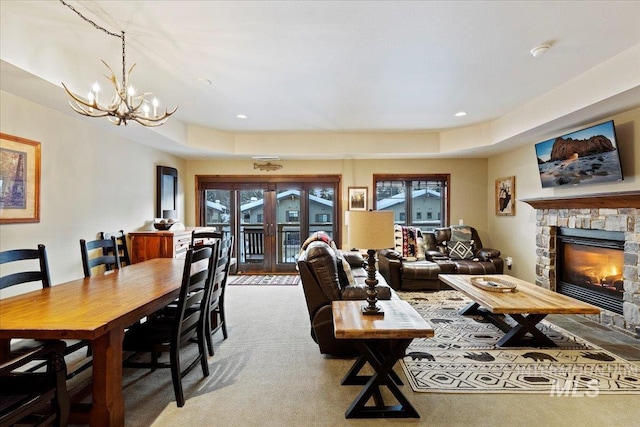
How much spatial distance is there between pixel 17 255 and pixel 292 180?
15.9ft

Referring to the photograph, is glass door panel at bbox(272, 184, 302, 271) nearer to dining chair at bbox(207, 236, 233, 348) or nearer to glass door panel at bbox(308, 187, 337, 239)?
glass door panel at bbox(308, 187, 337, 239)

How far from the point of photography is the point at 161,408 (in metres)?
2.12

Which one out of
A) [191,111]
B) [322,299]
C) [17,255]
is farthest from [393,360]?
[191,111]

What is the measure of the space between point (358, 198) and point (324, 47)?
4.03m

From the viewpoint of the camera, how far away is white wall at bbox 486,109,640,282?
11.2ft

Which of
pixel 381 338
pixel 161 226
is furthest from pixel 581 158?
pixel 161 226

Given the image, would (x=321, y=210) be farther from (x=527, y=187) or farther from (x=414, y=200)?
(x=527, y=187)

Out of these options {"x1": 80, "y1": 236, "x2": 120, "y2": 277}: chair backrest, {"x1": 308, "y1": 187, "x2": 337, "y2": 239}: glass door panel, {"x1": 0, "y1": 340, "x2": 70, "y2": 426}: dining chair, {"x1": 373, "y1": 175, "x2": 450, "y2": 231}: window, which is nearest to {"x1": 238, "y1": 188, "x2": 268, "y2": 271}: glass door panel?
{"x1": 308, "y1": 187, "x2": 337, "y2": 239}: glass door panel

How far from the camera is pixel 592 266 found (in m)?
4.04

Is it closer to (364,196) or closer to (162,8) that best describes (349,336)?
(162,8)

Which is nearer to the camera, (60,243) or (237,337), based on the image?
(237,337)

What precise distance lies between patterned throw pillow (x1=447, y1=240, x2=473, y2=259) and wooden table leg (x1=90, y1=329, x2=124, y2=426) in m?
5.30

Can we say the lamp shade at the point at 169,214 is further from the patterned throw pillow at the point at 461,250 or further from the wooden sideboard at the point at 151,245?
the patterned throw pillow at the point at 461,250

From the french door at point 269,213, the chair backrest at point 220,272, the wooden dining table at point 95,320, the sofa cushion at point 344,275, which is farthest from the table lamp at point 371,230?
the french door at point 269,213
